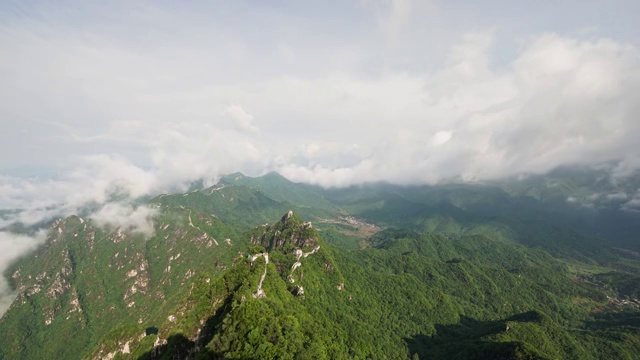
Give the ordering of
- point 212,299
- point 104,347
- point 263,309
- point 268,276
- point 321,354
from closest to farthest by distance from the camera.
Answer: point 321,354, point 263,309, point 212,299, point 104,347, point 268,276

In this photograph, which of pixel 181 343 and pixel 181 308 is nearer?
pixel 181 343

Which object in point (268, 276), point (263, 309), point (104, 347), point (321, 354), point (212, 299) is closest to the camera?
point (321, 354)

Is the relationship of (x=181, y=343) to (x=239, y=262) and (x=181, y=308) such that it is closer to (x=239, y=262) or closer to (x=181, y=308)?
(x=181, y=308)

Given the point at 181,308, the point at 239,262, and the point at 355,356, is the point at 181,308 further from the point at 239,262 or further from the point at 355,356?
the point at 355,356

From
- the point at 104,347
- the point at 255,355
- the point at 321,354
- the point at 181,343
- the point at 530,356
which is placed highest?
the point at 255,355

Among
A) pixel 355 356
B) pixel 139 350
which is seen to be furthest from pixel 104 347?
pixel 355 356

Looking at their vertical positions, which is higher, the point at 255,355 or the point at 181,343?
the point at 255,355

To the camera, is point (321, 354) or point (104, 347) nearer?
point (321, 354)

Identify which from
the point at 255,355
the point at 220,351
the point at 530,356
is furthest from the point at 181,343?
the point at 530,356

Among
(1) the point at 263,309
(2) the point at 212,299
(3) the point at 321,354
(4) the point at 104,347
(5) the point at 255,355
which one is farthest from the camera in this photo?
(4) the point at 104,347
